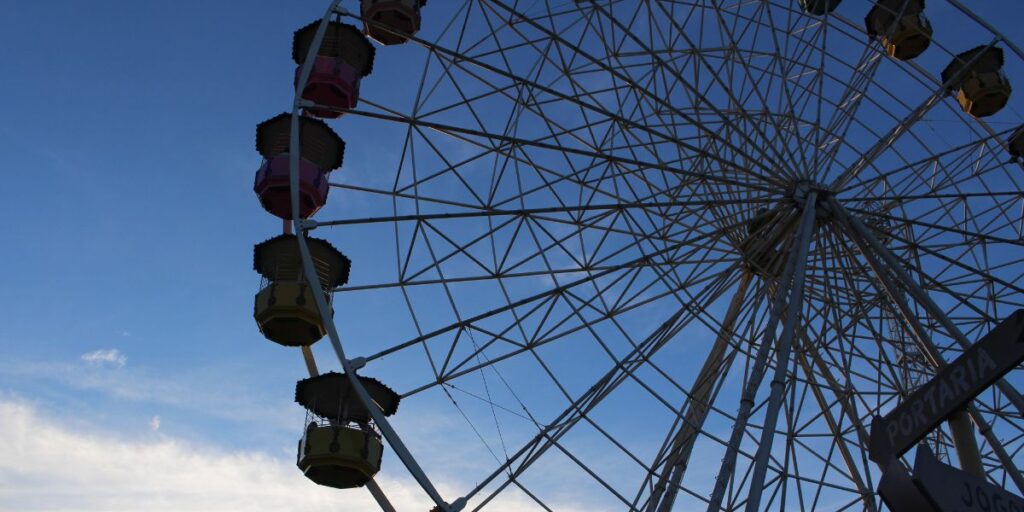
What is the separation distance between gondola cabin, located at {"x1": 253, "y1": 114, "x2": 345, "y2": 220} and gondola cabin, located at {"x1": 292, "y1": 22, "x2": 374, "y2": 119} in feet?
1.56

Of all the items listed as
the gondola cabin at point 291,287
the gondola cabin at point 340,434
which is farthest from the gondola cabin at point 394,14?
the gondola cabin at point 340,434

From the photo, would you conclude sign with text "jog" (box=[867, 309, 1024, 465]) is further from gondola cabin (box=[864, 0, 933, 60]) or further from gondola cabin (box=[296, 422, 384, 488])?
gondola cabin (box=[864, 0, 933, 60])

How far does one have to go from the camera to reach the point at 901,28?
24.9 meters

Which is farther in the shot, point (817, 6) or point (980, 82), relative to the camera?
point (817, 6)

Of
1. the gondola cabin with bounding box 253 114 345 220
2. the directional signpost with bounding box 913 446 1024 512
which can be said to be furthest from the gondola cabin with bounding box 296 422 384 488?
the directional signpost with bounding box 913 446 1024 512

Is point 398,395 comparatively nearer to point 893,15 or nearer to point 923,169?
point 923,169

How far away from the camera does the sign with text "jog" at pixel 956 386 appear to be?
1104cm

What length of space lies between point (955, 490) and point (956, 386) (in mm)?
1325

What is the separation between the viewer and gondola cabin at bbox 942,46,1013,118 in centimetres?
2417

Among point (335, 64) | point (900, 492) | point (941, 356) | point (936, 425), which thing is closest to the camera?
point (900, 492)

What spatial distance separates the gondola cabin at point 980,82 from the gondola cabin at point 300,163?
14.1 m

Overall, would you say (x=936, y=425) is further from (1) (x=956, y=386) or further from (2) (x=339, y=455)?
(2) (x=339, y=455)

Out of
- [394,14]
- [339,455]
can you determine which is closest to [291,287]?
[339,455]

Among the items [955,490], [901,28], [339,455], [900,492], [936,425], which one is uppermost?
[901,28]
